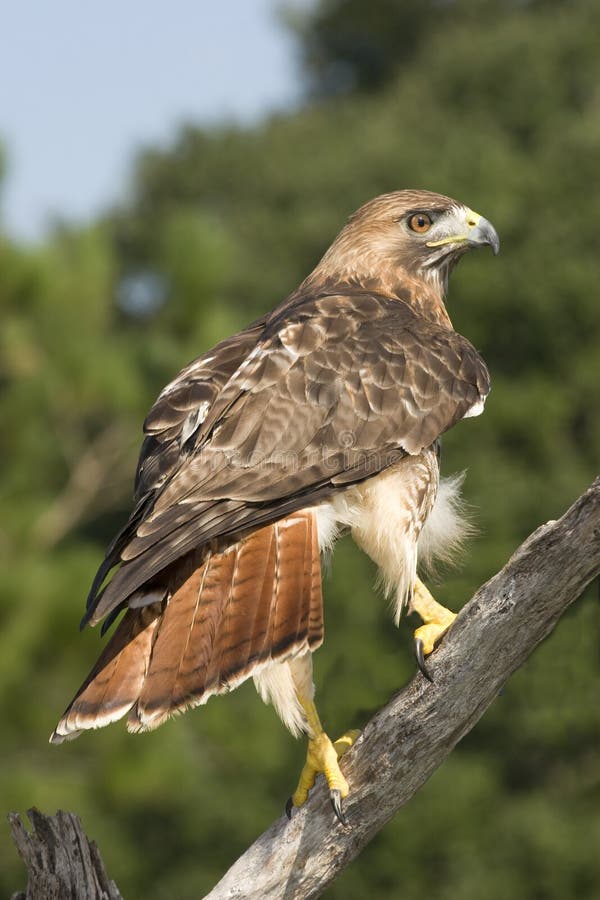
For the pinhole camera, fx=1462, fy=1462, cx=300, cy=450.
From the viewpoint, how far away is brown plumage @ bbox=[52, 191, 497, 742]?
4109mm

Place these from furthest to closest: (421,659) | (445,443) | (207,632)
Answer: (445,443), (421,659), (207,632)

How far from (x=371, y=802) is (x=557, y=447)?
50.1 ft

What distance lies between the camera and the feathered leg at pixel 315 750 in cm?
442

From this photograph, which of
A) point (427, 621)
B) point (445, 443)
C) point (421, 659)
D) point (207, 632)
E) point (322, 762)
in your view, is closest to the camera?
point (207, 632)

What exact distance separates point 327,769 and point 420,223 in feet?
7.48

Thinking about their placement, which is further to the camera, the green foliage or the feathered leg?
the green foliage

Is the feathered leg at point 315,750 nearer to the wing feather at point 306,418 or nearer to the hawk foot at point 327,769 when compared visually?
the hawk foot at point 327,769

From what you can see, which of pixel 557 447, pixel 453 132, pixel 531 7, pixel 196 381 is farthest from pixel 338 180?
pixel 196 381

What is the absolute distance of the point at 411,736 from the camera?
4324 millimetres

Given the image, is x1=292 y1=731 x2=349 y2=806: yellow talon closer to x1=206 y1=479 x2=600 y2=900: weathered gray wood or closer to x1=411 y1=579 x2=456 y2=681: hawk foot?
x1=206 y1=479 x2=600 y2=900: weathered gray wood

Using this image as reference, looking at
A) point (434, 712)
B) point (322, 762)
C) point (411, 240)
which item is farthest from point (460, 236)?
point (322, 762)

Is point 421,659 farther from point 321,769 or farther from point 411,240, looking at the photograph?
point 411,240

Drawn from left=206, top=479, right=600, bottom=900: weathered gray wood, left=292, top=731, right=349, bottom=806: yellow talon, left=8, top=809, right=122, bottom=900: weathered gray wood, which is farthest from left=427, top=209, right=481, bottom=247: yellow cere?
left=8, top=809, right=122, bottom=900: weathered gray wood

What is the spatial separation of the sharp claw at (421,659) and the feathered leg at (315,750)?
376 mm
